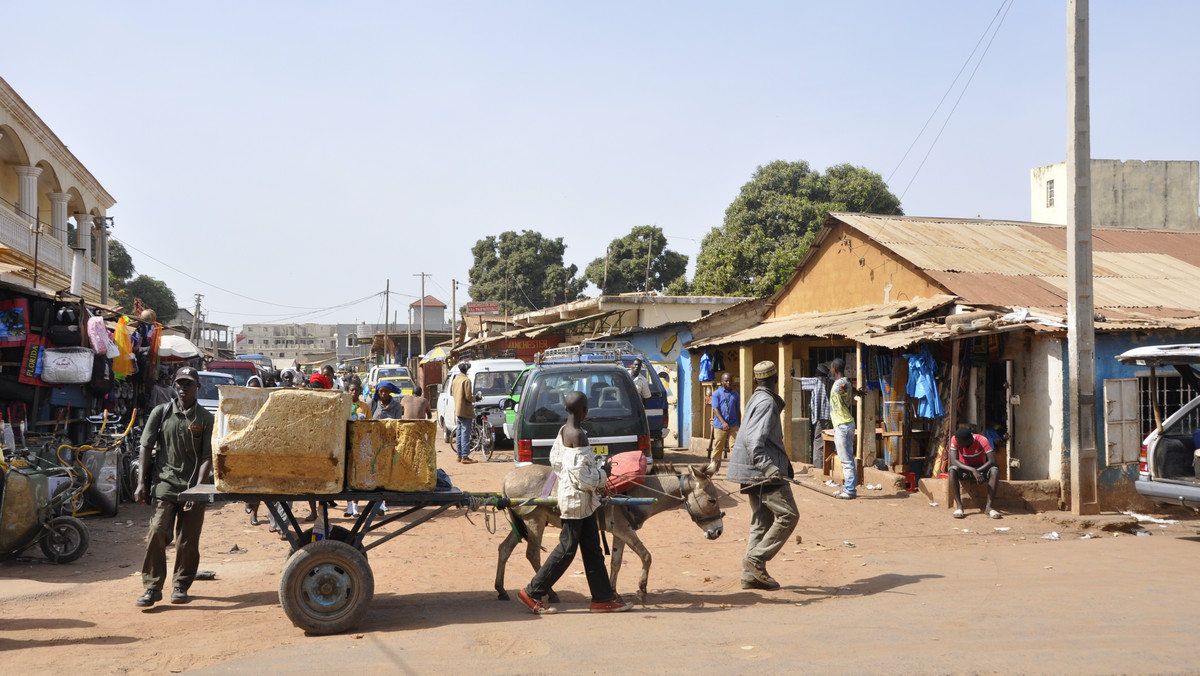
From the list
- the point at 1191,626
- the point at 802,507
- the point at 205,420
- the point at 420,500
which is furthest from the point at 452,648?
the point at 802,507

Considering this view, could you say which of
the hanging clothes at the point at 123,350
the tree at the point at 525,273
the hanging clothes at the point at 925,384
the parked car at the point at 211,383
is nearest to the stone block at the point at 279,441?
the hanging clothes at the point at 123,350

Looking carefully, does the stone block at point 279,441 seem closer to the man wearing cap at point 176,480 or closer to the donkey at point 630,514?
the man wearing cap at point 176,480

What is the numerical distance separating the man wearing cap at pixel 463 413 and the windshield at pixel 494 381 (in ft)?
7.09

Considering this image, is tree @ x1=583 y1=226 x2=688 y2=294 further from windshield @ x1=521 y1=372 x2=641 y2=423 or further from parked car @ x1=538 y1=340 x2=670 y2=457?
windshield @ x1=521 y1=372 x2=641 y2=423

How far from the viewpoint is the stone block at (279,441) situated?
20.1ft

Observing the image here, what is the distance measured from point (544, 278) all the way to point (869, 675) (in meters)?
54.4

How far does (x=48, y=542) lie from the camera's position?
8.92m

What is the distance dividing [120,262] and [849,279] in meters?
52.2

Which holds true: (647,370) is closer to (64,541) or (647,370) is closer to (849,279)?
(849,279)

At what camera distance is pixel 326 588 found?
6.37 meters

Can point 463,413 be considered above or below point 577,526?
above

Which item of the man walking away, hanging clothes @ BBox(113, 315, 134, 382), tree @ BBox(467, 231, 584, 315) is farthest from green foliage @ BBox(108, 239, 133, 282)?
the man walking away

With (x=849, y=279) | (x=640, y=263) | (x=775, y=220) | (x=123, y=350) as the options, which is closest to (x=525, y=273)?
(x=640, y=263)

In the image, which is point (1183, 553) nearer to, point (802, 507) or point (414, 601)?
point (802, 507)
